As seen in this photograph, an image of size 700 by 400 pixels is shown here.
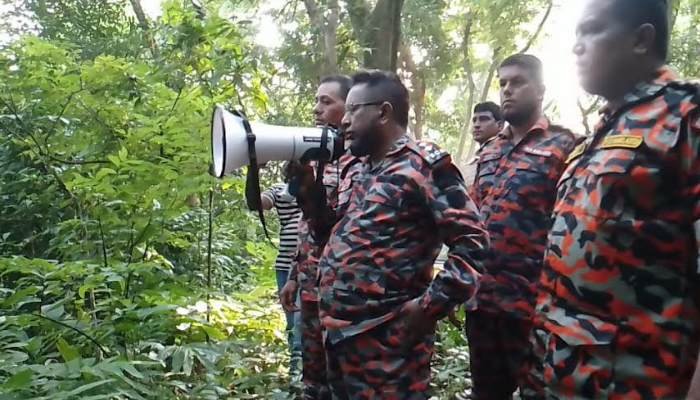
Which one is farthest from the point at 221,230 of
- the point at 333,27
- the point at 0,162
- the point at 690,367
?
the point at 690,367

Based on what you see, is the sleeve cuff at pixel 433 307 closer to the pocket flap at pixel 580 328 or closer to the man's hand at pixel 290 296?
the pocket flap at pixel 580 328

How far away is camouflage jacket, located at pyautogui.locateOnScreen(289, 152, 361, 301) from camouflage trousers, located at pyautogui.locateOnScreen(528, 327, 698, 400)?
1110mm

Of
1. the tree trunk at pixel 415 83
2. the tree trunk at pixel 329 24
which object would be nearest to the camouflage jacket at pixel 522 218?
the tree trunk at pixel 329 24

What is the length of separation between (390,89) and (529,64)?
774 mm

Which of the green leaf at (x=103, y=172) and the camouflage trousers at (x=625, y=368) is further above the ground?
the camouflage trousers at (x=625, y=368)

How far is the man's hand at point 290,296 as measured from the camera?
9.30 ft

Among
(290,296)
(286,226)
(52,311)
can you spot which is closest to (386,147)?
(290,296)

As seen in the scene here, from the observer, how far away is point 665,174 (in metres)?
1.13

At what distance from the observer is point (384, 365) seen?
6.03ft

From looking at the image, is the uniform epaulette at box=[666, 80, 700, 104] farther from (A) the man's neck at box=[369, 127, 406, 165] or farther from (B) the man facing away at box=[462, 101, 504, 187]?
(B) the man facing away at box=[462, 101, 504, 187]

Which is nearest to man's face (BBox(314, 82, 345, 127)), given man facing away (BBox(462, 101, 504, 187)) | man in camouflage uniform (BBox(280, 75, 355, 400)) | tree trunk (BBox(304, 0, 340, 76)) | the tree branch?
man in camouflage uniform (BBox(280, 75, 355, 400))

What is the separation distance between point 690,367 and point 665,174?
14.3 inches

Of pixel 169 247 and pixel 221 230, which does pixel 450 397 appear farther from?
pixel 221 230

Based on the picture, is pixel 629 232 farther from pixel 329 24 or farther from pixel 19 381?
pixel 329 24
